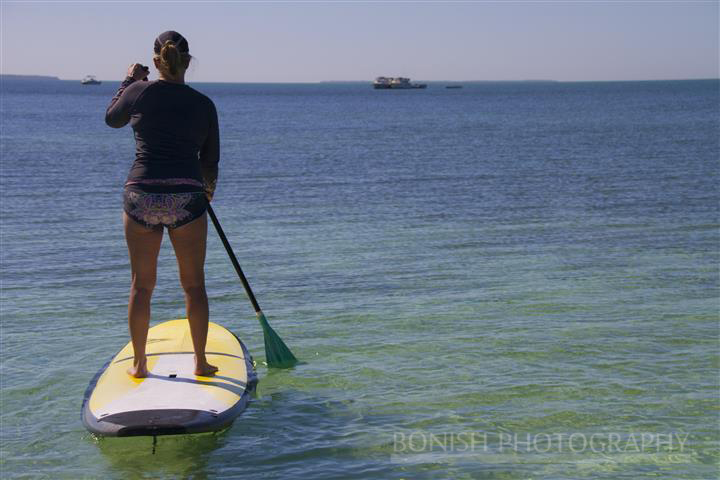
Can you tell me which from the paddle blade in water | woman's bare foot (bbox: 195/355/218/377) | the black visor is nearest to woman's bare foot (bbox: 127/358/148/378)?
woman's bare foot (bbox: 195/355/218/377)

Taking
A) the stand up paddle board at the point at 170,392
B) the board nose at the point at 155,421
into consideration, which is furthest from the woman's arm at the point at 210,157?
the board nose at the point at 155,421

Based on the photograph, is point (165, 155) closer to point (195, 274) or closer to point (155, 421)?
point (195, 274)

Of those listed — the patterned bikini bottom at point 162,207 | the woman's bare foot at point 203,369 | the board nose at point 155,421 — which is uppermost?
the patterned bikini bottom at point 162,207

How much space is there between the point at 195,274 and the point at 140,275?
14.5 inches

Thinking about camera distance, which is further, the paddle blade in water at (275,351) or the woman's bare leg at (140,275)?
the paddle blade in water at (275,351)

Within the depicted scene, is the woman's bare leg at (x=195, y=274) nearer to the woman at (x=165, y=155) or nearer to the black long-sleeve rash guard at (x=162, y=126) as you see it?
the woman at (x=165, y=155)

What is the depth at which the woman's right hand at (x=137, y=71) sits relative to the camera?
18.6 feet

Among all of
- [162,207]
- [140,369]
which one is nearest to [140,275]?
[162,207]

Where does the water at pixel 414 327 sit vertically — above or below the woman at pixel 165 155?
below

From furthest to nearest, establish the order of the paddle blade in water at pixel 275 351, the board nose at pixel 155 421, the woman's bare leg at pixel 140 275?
1. the paddle blade in water at pixel 275 351
2. the woman's bare leg at pixel 140 275
3. the board nose at pixel 155 421

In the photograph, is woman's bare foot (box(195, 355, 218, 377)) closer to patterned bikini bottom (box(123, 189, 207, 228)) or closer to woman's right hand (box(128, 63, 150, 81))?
patterned bikini bottom (box(123, 189, 207, 228))

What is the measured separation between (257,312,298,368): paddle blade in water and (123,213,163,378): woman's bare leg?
5.76 feet

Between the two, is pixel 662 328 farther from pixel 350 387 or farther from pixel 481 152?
pixel 481 152

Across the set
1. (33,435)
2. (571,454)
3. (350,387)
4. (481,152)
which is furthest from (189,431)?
(481,152)
